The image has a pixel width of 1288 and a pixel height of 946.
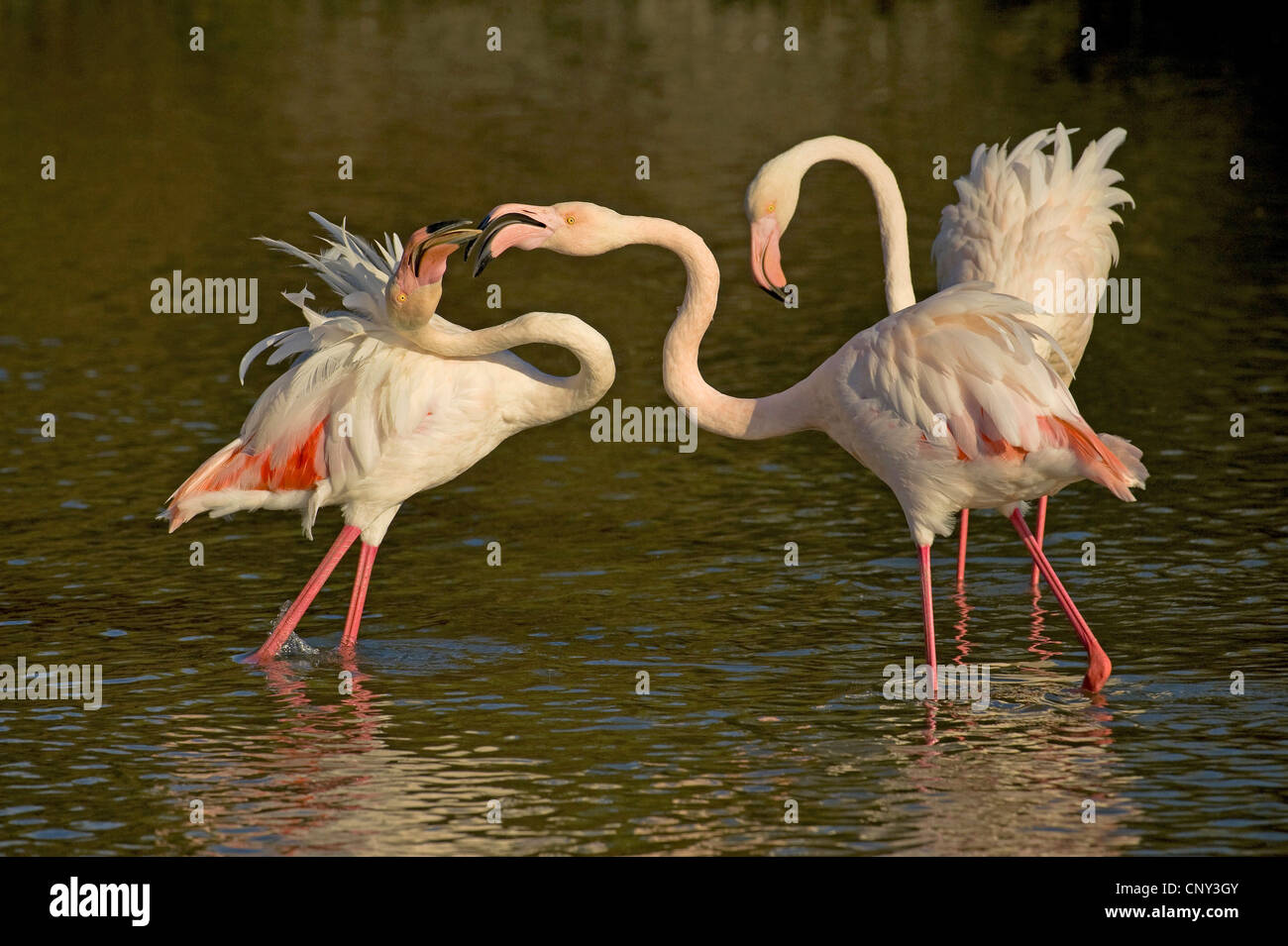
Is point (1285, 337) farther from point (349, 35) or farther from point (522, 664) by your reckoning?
point (349, 35)

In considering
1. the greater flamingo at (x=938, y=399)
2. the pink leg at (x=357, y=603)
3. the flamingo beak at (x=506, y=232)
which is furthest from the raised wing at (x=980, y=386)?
the pink leg at (x=357, y=603)

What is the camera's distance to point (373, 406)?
9.10 meters

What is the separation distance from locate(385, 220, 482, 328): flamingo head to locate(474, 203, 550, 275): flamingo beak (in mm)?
120

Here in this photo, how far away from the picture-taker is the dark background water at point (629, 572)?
7492mm

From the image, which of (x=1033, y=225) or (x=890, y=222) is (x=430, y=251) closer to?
(x=890, y=222)

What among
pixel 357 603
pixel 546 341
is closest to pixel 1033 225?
pixel 546 341

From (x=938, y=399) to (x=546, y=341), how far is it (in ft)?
5.87

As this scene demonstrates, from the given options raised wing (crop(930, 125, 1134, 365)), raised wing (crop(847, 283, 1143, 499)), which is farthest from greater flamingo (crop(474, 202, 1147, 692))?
raised wing (crop(930, 125, 1134, 365))

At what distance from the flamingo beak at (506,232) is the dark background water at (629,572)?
1971 millimetres

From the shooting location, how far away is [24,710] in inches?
342

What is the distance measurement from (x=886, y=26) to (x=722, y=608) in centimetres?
2716

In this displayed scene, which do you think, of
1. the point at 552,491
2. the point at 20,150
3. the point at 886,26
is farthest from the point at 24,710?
the point at 886,26

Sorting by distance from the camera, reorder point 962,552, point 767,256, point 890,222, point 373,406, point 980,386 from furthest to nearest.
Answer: point 962,552, point 890,222, point 767,256, point 373,406, point 980,386

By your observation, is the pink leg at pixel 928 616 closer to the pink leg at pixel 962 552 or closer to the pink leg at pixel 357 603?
the pink leg at pixel 962 552
